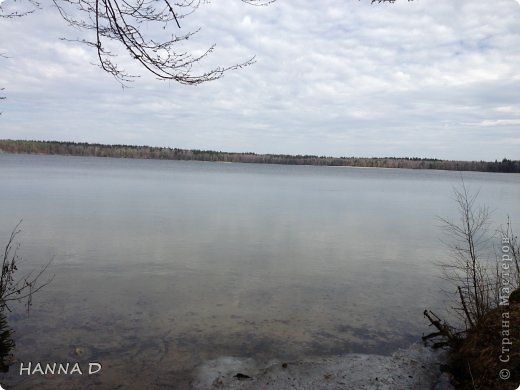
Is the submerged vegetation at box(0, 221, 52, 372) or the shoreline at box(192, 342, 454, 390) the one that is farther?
the submerged vegetation at box(0, 221, 52, 372)

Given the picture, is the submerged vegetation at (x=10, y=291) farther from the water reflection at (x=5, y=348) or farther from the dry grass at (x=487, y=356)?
the dry grass at (x=487, y=356)

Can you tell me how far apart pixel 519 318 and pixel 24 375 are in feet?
20.3

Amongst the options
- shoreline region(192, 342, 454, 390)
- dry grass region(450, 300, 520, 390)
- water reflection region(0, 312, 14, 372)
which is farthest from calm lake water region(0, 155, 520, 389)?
dry grass region(450, 300, 520, 390)

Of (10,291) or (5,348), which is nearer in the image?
(5,348)

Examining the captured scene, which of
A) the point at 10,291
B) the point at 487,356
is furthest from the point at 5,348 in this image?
the point at 487,356

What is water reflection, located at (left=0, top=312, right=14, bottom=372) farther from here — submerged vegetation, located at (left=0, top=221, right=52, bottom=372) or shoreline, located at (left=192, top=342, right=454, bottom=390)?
shoreline, located at (left=192, top=342, right=454, bottom=390)

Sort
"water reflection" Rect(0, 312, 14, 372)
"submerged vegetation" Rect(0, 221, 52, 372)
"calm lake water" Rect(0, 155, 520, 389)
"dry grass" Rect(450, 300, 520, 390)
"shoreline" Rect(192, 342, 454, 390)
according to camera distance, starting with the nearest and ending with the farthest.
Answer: "dry grass" Rect(450, 300, 520, 390), "shoreline" Rect(192, 342, 454, 390), "water reflection" Rect(0, 312, 14, 372), "submerged vegetation" Rect(0, 221, 52, 372), "calm lake water" Rect(0, 155, 520, 389)

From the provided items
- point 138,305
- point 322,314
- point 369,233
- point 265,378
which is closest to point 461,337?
point 322,314

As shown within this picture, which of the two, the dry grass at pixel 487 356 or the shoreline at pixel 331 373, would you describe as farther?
the shoreline at pixel 331 373

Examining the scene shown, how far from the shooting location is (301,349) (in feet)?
20.7

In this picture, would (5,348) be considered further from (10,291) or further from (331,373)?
(331,373)

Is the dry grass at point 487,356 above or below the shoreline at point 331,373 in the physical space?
above

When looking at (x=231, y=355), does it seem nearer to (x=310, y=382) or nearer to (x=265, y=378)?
(x=265, y=378)

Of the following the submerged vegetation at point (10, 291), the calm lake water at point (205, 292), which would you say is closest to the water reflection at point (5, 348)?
the submerged vegetation at point (10, 291)
